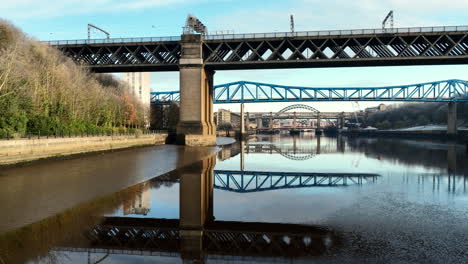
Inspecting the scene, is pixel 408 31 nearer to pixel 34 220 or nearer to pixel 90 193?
pixel 90 193

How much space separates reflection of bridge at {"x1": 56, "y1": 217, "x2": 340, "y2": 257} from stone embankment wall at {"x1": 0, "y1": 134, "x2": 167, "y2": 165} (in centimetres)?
1984

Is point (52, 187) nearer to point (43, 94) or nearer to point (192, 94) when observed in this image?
point (43, 94)

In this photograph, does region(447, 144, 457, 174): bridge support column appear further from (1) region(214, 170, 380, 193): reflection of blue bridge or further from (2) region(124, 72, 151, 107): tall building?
(2) region(124, 72, 151, 107): tall building

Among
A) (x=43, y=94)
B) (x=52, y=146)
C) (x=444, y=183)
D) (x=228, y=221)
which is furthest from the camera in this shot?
(x=43, y=94)

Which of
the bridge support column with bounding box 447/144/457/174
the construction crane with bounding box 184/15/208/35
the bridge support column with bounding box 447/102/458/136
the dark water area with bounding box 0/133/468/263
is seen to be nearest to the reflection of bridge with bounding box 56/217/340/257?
the dark water area with bounding box 0/133/468/263

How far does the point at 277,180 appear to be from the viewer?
72.1ft

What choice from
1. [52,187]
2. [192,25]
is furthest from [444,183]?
[192,25]

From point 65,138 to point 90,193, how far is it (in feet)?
72.9

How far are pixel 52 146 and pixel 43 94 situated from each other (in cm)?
1176

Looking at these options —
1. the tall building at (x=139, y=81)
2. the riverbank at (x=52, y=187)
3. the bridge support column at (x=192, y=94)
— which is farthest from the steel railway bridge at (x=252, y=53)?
the tall building at (x=139, y=81)

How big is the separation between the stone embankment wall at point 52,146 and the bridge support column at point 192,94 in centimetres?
854

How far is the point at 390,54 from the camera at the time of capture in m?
53.6

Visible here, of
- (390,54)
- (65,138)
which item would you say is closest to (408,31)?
(390,54)

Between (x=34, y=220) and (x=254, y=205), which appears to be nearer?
(x=34, y=220)
